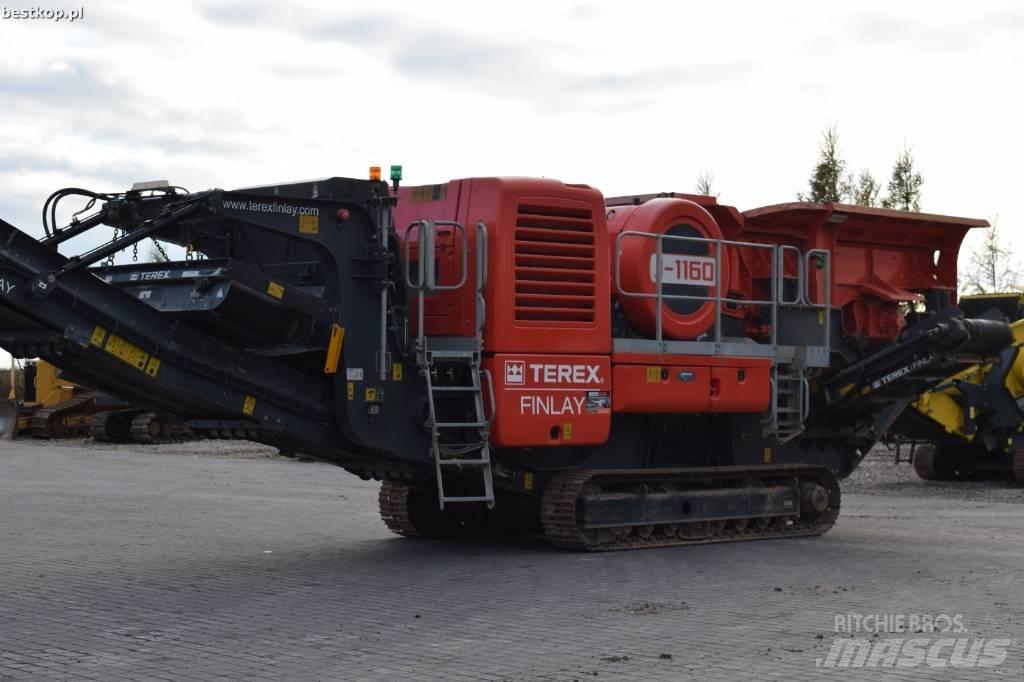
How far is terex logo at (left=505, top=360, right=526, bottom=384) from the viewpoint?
1277 cm

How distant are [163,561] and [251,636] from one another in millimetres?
4111

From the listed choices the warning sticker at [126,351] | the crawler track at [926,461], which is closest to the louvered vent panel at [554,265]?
the warning sticker at [126,351]

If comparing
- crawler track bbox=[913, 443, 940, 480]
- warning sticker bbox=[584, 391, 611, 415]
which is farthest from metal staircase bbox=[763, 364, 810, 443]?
crawler track bbox=[913, 443, 940, 480]

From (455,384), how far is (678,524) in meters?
2.75

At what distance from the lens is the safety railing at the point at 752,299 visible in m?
13.8

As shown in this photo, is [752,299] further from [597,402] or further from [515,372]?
[515,372]

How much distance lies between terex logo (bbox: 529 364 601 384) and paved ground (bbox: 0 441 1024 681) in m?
1.59

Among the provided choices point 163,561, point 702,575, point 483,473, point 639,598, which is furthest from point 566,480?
point 163,561

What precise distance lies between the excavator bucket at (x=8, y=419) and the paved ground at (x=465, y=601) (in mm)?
24261

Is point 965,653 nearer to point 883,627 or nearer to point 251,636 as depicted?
point 883,627

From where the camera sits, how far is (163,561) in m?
13.0

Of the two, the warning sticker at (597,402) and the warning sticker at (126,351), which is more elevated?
the warning sticker at (126,351)

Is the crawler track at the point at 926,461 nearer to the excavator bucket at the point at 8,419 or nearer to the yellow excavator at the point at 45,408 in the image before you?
the yellow excavator at the point at 45,408

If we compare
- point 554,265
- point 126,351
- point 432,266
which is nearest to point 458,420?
point 432,266
